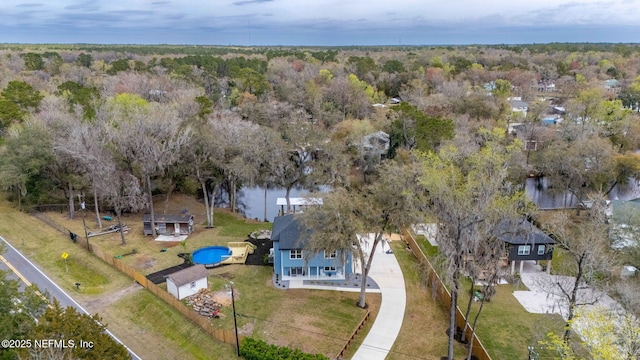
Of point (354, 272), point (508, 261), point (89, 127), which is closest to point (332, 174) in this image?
point (354, 272)

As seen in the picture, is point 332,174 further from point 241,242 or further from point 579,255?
point 579,255

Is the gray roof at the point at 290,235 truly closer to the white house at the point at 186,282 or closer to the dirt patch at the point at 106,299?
the white house at the point at 186,282

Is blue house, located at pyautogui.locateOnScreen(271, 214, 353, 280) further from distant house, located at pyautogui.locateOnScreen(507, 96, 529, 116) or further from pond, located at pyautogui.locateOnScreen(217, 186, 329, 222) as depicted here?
distant house, located at pyautogui.locateOnScreen(507, 96, 529, 116)

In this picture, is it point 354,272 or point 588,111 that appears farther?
point 588,111

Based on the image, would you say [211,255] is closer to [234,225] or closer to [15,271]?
[234,225]

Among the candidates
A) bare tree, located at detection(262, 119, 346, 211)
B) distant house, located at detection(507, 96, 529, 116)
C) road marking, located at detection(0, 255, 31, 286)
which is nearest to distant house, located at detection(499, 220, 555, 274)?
bare tree, located at detection(262, 119, 346, 211)

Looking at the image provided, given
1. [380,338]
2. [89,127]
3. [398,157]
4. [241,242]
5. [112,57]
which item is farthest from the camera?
[112,57]

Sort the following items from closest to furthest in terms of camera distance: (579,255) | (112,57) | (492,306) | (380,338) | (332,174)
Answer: (579,255) → (380,338) → (492,306) → (332,174) → (112,57)
